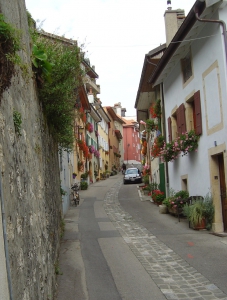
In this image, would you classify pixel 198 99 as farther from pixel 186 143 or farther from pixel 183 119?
pixel 183 119

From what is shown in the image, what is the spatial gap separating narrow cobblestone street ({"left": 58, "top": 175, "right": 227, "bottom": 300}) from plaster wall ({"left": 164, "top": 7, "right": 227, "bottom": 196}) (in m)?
2.52

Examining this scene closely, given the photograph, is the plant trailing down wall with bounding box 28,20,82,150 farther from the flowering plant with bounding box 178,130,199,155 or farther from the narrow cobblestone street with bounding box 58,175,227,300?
the flowering plant with bounding box 178,130,199,155

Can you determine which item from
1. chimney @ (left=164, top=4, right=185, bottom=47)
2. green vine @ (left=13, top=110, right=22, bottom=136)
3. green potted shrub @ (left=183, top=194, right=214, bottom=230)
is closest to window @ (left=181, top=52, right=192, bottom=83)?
chimney @ (left=164, top=4, right=185, bottom=47)

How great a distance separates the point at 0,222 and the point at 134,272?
16.6 feet

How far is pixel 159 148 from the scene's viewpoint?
17109 millimetres

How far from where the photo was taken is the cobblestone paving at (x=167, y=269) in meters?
6.27

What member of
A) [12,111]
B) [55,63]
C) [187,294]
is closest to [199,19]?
[55,63]

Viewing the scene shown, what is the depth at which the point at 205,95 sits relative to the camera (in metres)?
11.5

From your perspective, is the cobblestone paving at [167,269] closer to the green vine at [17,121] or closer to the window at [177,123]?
the green vine at [17,121]

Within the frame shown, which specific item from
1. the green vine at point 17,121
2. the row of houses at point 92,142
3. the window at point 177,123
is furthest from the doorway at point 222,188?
the green vine at point 17,121

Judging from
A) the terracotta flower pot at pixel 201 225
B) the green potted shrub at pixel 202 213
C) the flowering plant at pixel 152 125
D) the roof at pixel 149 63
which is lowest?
the terracotta flower pot at pixel 201 225

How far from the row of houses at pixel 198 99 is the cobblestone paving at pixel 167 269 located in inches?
87.8

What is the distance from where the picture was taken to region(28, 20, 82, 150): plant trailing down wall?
23.7ft

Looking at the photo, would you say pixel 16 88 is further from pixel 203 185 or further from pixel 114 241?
pixel 203 185
